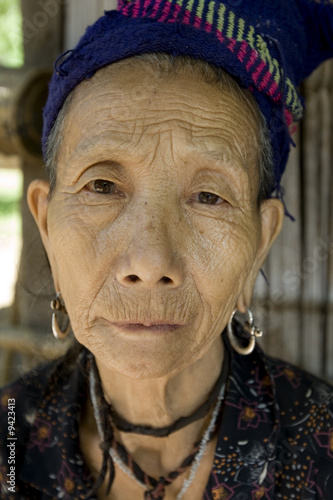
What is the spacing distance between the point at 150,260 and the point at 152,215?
16 cm

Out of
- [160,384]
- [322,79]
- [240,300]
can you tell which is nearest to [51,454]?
[160,384]

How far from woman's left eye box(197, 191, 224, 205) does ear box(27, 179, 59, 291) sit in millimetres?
590

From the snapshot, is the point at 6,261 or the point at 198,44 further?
the point at 6,261

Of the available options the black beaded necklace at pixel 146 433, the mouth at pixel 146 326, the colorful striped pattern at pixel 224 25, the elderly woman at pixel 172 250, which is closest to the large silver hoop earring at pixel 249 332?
the elderly woman at pixel 172 250

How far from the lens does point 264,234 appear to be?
1964 mm

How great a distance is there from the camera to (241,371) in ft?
6.80

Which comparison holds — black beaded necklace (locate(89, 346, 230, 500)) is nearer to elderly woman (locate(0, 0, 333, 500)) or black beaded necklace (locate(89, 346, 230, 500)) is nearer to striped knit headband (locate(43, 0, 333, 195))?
elderly woman (locate(0, 0, 333, 500))

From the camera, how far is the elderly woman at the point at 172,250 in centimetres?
164

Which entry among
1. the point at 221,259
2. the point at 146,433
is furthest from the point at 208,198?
the point at 146,433

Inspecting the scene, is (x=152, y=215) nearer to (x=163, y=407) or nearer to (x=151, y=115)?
(x=151, y=115)

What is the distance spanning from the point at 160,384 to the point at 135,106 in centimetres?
96

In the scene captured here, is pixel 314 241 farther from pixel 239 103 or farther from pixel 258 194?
pixel 239 103

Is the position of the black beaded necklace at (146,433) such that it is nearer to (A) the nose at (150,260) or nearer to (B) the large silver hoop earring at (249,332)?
(B) the large silver hoop earring at (249,332)

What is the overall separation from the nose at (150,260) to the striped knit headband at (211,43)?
1.88 feet
